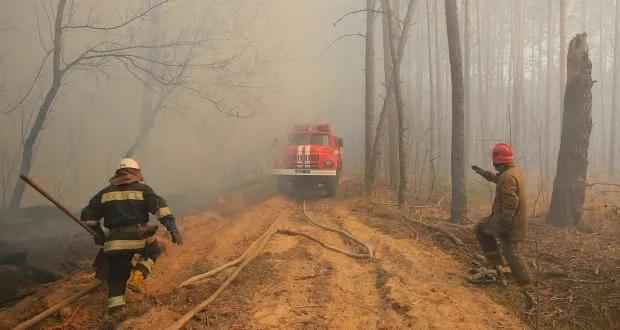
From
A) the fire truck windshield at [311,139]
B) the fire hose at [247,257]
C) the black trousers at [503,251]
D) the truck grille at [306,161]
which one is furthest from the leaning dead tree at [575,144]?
the fire truck windshield at [311,139]

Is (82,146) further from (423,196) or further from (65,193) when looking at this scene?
(423,196)

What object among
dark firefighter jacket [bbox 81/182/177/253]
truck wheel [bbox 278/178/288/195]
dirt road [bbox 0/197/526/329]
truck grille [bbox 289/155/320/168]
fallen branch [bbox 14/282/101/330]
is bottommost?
fallen branch [bbox 14/282/101/330]

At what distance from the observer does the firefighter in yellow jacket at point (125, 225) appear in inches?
179

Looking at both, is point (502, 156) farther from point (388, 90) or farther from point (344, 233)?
point (388, 90)

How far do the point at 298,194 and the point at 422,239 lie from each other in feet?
23.1

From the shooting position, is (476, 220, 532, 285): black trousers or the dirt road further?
(476, 220, 532, 285): black trousers

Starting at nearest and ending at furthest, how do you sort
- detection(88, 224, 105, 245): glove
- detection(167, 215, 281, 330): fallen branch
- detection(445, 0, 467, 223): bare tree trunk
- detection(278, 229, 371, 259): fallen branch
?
detection(167, 215, 281, 330): fallen branch, detection(88, 224, 105, 245): glove, detection(278, 229, 371, 259): fallen branch, detection(445, 0, 467, 223): bare tree trunk

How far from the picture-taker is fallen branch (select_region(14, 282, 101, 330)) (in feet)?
14.1

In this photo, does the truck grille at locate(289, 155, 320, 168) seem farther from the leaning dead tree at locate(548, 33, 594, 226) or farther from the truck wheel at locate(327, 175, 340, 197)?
the leaning dead tree at locate(548, 33, 594, 226)

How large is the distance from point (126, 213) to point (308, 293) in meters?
2.23

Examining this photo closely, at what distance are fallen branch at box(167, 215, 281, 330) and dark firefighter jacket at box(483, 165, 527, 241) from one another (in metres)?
3.35

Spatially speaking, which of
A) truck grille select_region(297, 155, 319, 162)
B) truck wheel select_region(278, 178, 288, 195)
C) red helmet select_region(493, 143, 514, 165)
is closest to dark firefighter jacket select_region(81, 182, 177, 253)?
red helmet select_region(493, 143, 514, 165)

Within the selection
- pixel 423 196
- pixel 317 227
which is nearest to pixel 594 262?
pixel 317 227

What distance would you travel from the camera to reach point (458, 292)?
4.87 metres
